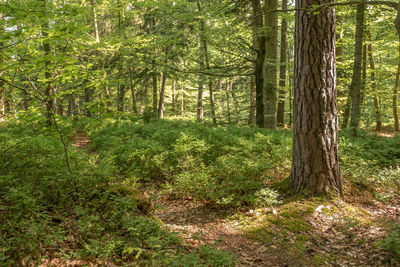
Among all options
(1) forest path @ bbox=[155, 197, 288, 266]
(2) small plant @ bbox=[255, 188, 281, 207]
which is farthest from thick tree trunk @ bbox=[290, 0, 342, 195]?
(1) forest path @ bbox=[155, 197, 288, 266]

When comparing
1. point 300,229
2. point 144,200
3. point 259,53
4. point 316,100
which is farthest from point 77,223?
point 259,53

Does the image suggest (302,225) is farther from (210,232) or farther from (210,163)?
(210,163)

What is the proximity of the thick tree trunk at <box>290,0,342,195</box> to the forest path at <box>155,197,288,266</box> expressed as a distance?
166 cm

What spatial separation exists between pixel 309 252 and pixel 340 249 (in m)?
0.47

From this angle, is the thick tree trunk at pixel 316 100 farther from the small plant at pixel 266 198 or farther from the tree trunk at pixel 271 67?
the tree trunk at pixel 271 67

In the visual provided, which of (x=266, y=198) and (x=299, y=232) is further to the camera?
(x=266, y=198)

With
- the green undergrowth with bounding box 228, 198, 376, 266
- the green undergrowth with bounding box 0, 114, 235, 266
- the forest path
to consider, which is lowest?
the forest path

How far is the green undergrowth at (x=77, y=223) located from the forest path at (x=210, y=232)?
30 centimetres

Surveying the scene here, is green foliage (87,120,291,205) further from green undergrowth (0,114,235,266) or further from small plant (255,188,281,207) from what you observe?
green undergrowth (0,114,235,266)

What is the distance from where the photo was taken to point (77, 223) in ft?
10.5

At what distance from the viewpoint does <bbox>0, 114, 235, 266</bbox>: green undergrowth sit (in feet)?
8.77

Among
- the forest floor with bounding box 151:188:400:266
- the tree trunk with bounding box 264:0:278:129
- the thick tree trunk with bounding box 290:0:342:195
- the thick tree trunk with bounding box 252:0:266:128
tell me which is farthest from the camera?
the tree trunk with bounding box 264:0:278:129

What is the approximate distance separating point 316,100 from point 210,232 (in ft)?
10.1

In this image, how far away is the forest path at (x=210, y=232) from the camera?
3451 mm
